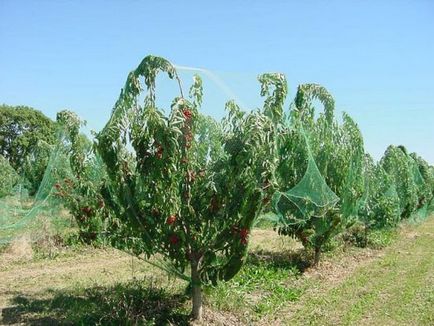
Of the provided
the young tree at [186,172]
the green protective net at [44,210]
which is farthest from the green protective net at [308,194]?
the green protective net at [44,210]

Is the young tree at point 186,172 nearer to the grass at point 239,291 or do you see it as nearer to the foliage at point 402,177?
the grass at point 239,291

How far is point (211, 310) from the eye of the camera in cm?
664

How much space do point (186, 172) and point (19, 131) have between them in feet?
109

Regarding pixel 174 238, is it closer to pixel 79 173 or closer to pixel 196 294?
pixel 196 294

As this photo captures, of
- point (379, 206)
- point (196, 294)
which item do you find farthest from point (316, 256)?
point (379, 206)

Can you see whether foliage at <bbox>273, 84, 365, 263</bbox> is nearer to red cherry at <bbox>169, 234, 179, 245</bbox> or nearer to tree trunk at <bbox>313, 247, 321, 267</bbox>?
tree trunk at <bbox>313, 247, 321, 267</bbox>

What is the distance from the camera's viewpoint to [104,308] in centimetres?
666

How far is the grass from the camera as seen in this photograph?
659cm

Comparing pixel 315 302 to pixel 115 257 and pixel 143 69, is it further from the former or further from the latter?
pixel 115 257

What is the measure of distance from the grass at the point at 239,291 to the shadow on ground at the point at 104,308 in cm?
1

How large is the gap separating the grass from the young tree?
1.18 meters

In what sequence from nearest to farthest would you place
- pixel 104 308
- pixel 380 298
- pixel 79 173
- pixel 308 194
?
1. pixel 104 308
2. pixel 380 298
3. pixel 79 173
4. pixel 308 194

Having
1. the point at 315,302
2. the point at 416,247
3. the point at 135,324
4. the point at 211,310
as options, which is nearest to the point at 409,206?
the point at 416,247

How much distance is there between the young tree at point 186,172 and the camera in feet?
17.3
